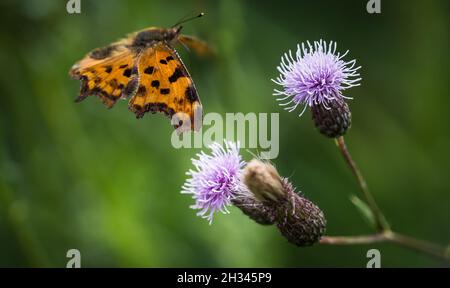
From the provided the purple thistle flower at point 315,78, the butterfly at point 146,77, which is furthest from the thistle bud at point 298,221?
the butterfly at point 146,77

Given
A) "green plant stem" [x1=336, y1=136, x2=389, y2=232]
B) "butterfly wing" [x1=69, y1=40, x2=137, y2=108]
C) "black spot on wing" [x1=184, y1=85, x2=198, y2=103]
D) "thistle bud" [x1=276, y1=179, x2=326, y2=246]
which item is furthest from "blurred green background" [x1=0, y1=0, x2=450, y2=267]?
"black spot on wing" [x1=184, y1=85, x2=198, y2=103]

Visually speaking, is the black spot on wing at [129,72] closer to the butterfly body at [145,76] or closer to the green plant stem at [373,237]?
the butterfly body at [145,76]

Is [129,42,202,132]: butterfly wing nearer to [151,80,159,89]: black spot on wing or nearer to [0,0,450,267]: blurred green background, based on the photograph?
[151,80,159,89]: black spot on wing

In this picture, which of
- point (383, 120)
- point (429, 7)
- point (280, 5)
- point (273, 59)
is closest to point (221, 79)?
point (273, 59)

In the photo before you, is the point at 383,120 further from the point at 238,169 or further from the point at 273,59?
the point at 238,169

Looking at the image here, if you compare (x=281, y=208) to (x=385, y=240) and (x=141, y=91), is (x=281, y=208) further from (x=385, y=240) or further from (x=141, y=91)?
(x=141, y=91)
